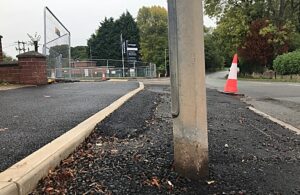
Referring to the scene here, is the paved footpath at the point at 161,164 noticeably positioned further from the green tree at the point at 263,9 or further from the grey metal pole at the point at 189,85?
the green tree at the point at 263,9

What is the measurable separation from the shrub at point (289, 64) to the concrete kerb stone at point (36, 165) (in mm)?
34336

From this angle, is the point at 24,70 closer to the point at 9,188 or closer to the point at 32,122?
the point at 32,122

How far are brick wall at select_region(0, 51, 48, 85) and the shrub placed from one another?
27.2 m

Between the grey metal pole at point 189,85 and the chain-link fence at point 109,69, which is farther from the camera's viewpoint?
the chain-link fence at point 109,69

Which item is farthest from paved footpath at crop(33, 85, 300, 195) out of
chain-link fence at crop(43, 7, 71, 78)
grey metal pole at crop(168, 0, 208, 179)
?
chain-link fence at crop(43, 7, 71, 78)

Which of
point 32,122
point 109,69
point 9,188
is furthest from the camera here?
point 109,69

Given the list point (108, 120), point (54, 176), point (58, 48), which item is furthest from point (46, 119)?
point (58, 48)

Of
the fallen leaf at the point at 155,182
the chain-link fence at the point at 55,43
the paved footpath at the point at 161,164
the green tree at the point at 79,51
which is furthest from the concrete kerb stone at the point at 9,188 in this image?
the green tree at the point at 79,51

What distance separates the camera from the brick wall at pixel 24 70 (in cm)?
1358

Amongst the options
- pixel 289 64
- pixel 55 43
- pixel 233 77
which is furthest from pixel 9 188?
pixel 289 64

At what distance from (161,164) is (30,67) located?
10.9m

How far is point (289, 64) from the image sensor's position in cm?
3666

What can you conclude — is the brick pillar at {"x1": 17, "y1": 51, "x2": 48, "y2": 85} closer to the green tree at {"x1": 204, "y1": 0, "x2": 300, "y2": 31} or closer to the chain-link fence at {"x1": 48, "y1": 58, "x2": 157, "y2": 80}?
the chain-link fence at {"x1": 48, "y1": 58, "x2": 157, "y2": 80}

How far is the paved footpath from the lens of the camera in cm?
306
